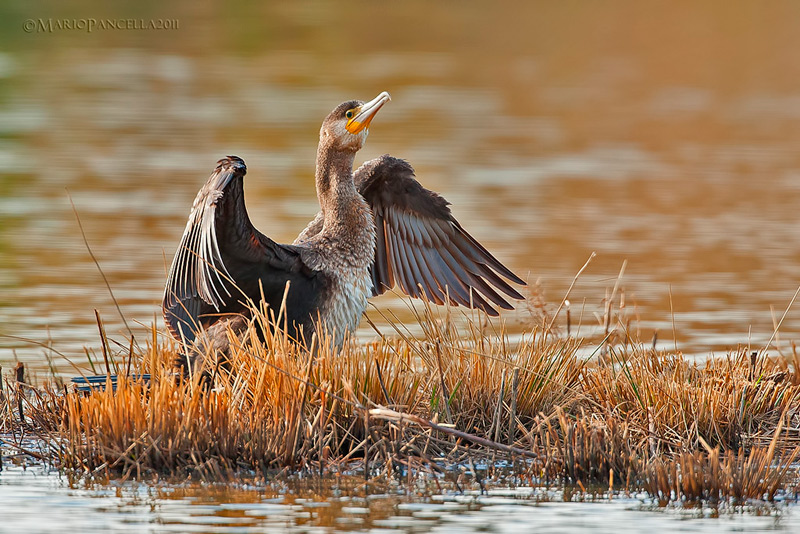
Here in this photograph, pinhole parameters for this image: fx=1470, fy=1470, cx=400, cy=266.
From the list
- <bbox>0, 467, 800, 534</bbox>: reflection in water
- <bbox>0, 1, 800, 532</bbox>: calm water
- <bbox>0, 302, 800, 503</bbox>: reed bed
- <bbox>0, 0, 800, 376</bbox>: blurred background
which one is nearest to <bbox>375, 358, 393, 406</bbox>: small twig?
<bbox>0, 302, 800, 503</bbox>: reed bed

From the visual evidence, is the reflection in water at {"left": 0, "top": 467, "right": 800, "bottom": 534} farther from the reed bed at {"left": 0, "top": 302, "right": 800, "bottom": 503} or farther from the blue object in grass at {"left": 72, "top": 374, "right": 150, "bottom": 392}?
the blue object in grass at {"left": 72, "top": 374, "right": 150, "bottom": 392}

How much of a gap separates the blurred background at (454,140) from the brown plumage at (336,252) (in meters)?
0.40

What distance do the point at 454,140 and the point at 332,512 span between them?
15.3m

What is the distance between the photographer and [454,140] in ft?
68.0

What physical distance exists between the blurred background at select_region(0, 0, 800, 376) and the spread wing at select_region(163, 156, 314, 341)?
304mm

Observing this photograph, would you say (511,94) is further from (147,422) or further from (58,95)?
(147,422)

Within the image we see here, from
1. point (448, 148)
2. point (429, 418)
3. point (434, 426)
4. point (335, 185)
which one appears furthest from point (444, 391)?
point (448, 148)

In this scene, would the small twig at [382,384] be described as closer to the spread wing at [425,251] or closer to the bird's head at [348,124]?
the bird's head at [348,124]

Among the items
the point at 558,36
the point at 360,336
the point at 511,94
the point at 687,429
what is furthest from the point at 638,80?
the point at 687,429

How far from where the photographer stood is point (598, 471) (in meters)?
6.22

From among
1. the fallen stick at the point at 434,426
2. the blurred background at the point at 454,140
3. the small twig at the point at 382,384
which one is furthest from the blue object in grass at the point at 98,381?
the fallen stick at the point at 434,426

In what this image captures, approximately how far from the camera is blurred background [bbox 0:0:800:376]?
11797 mm

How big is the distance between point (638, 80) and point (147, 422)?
973 inches

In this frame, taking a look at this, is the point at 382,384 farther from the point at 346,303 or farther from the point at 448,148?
the point at 448,148
